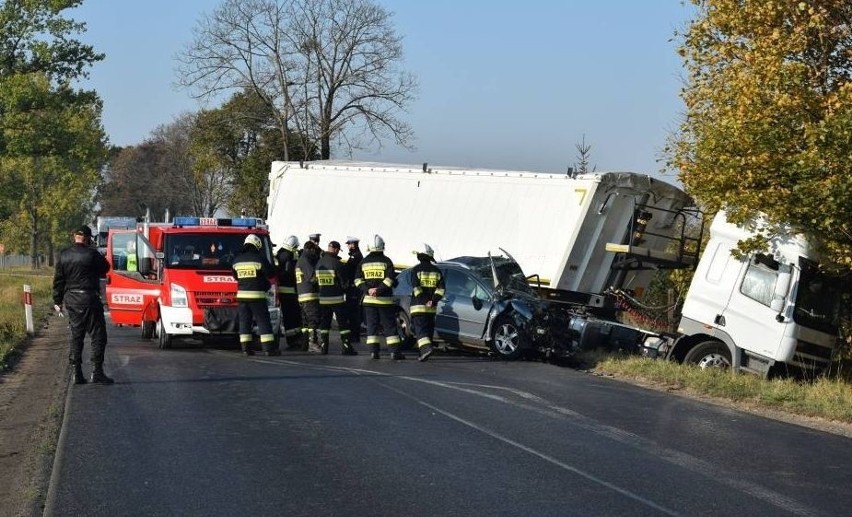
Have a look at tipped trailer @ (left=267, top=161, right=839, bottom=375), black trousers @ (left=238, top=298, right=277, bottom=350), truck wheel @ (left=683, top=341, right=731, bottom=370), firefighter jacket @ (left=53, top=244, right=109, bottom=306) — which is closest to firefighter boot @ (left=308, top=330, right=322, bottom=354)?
black trousers @ (left=238, top=298, right=277, bottom=350)

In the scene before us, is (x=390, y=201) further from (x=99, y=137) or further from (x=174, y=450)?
(x=99, y=137)

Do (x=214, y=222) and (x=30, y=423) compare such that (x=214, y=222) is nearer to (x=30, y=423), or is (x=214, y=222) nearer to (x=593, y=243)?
(x=593, y=243)

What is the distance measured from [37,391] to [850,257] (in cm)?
995

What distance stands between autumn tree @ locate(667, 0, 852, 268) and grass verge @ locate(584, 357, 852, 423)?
5.58 ft

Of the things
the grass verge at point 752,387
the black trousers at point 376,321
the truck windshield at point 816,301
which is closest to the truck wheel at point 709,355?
the grass verge at point 752,387

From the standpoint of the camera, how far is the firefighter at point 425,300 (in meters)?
17.1

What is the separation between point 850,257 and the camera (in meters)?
14.3

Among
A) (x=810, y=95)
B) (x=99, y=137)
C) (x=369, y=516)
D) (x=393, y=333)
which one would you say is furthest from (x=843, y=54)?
(x=99, y=137)

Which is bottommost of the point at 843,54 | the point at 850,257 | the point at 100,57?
the point at 850,257

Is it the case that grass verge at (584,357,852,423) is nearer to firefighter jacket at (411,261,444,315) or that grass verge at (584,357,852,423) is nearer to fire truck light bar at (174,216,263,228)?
firefighter jacket at (411,261,444,315)

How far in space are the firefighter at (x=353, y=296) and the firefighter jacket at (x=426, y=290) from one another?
5.25 feet

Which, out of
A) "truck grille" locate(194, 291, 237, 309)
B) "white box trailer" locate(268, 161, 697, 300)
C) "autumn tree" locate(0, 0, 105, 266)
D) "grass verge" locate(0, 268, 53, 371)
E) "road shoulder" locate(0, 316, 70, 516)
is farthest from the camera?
"autumn tree" locate(0, 0, 105, 266)

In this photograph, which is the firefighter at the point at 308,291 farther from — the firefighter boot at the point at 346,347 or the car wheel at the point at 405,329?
the car wheel at the point at 405,329

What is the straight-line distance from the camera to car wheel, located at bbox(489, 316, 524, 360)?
687 inches
